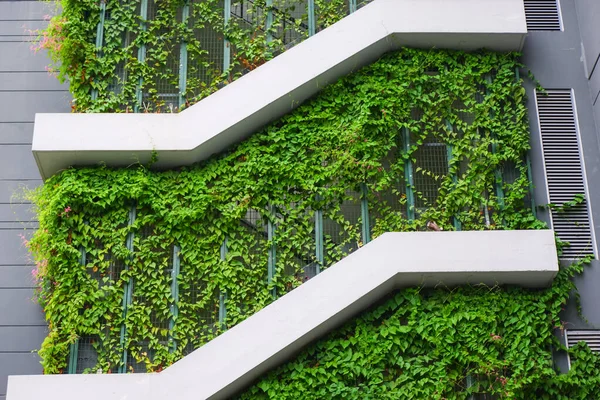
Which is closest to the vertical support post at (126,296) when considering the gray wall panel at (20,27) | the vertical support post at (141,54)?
the vertical support post at (141,54)

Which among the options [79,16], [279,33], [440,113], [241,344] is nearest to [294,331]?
[241,344]

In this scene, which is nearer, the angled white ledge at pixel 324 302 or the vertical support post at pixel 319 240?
the angled white ledge at pixel 324 302

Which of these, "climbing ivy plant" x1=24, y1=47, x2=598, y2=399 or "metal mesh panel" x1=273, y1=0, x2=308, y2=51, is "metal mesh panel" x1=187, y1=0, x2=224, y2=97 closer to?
"metal mesh panel" x1=273, y1=0, x2=308, y2=51

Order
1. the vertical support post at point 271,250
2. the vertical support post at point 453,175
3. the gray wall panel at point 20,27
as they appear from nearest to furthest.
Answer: the vertical support post at point 271,250 < the vertical support post at point 453,175 < the gray wall panel at point 20,27

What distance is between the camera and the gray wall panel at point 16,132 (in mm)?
13625

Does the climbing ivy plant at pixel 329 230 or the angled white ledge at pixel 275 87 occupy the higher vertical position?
the angled white ledge at pixel 275 87

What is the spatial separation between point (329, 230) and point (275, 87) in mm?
2335

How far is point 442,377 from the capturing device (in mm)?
11508

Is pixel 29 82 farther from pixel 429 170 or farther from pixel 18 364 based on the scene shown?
pixel 429 170

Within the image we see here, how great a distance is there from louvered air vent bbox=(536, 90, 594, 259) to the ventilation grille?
1130 millimetres

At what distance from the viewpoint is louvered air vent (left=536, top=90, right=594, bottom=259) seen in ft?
40.7

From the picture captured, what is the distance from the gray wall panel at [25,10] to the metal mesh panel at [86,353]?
5830mm

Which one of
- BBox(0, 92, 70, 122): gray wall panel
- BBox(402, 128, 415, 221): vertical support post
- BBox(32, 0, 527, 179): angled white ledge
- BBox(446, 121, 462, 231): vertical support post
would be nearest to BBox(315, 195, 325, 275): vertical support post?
BBox(402, 128, 415, 221): vertical support post

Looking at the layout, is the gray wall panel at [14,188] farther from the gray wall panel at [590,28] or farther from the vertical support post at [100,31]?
the gray wall panel at [590,28]
